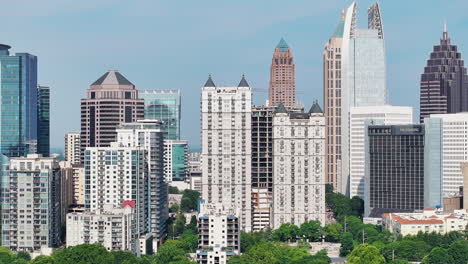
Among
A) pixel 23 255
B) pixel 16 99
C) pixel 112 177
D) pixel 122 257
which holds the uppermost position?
pixel 16 99

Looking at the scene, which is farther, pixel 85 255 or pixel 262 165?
pixel 262 165

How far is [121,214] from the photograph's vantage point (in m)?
105

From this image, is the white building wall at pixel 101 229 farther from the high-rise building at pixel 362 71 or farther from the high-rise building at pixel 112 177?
the high-rise building at pixel 362 71

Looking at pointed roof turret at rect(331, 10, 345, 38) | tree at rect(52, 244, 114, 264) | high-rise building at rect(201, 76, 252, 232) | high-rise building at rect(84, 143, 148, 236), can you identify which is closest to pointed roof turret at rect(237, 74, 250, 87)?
high-rise building at rect(201, 76, 252, 232)

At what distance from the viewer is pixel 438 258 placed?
103m

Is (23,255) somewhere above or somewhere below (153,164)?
below

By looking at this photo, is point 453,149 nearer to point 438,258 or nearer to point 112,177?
point 438,258

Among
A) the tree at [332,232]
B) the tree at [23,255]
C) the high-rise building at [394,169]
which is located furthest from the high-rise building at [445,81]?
the tree at [23,255]

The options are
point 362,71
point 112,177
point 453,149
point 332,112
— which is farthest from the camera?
point 332,112

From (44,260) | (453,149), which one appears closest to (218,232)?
(44,260)

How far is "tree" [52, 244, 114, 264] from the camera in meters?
96.0

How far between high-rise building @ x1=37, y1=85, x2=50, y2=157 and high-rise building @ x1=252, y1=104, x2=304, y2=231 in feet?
153

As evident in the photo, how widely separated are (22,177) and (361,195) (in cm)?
5886

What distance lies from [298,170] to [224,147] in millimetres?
9752
